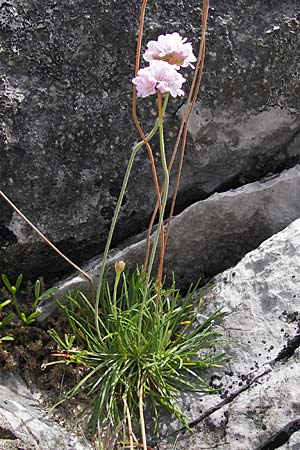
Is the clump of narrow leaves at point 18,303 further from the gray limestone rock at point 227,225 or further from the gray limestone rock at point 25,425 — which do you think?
the gray limestone rock at point 227,225

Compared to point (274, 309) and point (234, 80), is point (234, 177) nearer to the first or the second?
point (234, 80)

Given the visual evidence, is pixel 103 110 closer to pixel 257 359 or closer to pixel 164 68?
pixel 164 68

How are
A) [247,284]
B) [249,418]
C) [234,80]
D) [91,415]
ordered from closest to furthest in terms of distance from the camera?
[249,418], [91,415], [247,284], [234,80]

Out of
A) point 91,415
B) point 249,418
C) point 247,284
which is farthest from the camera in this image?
point 247,284

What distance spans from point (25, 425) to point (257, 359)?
0.78 meters

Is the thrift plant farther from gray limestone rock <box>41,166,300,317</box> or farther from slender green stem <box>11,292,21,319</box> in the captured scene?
gray limestone rock <box>41,166,300,317</box>

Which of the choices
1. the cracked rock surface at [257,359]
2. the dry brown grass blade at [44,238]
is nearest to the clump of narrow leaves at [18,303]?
the dry brown grass blade at [44,238]

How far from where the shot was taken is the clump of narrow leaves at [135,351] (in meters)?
2.44

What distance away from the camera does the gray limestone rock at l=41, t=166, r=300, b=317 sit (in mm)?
2807

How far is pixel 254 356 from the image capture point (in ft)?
8.09

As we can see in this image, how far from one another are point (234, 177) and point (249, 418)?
39.7 inches

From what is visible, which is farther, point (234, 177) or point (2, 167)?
point (234, 177)

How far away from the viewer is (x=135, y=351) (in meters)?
2.51

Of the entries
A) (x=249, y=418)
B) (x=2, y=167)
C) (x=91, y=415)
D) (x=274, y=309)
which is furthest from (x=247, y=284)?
(x=2, y=167)
